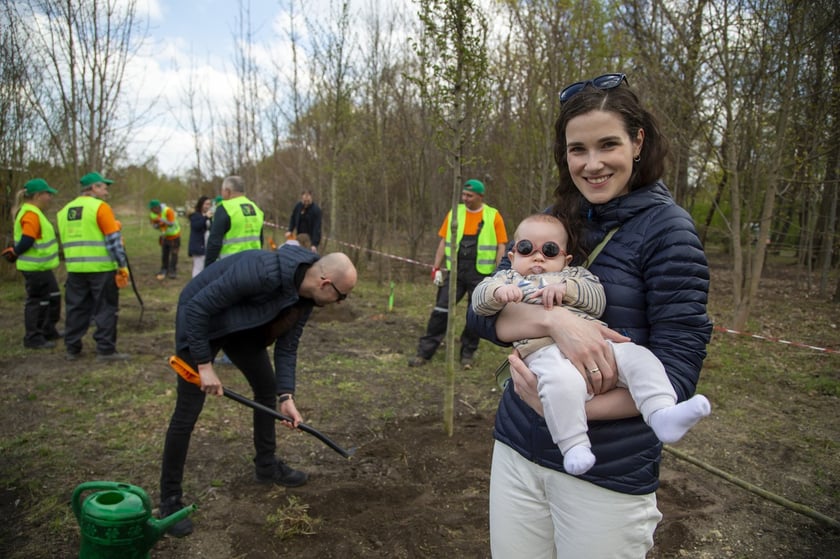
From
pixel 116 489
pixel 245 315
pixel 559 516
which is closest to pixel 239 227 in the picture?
pixel 245 315

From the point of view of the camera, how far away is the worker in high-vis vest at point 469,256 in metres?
6.00

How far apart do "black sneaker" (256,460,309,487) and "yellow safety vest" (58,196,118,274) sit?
3665mm

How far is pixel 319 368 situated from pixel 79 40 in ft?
21.5

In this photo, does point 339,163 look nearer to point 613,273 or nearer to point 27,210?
point 27,210

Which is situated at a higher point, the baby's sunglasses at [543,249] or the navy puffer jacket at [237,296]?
the baby's sunglasses at [543,249]

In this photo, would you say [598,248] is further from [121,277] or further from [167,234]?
[167,234]

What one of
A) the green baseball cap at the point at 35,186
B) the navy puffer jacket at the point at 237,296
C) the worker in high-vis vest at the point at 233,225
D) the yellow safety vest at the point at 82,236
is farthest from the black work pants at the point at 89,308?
the navy puffer jacket at the point at 237,296

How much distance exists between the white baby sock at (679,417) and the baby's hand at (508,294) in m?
0.46

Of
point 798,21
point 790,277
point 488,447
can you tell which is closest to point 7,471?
point 488,447

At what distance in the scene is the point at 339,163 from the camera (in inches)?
478

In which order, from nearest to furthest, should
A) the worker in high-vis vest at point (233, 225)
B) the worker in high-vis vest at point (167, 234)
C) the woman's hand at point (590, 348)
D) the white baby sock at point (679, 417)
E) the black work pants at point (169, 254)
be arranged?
the white baby sock at point (679, 417) < the woman's hand at point (590, 348) < the worker in high-vis vest at point (233, 225) < the worker in high-vis vest at point (167, 234) < the black work pants at point (169, 254)

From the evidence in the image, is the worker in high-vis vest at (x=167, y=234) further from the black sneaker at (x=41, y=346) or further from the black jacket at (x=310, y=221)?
the black sneaker at (x=41, y=346)

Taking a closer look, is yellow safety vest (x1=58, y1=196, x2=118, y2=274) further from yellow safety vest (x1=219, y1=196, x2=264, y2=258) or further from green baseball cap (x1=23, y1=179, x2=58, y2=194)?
yellow safety vest (x1=219, y1=196, x2=264, y2=258)

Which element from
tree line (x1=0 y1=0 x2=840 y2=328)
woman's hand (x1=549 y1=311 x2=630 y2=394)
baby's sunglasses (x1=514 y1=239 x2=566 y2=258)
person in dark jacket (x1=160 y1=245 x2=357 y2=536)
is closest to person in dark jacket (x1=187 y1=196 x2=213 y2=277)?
tree line (x1=0 y1=0 x2=840 y2=328)
